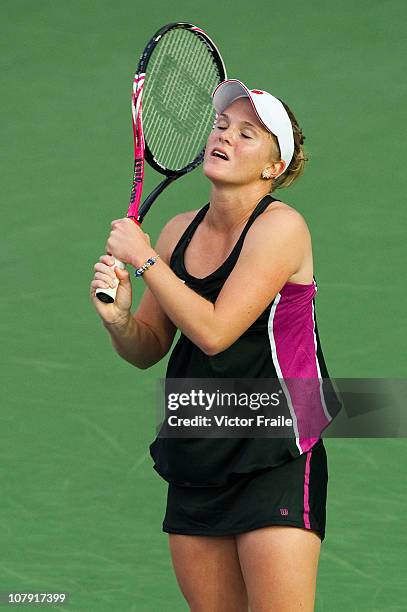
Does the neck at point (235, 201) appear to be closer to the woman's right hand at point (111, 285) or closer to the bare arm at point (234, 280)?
the bare arm at point (234, 280)

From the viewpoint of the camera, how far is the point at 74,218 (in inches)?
282

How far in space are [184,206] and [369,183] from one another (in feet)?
3.12

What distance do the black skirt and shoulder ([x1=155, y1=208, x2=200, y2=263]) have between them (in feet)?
2.23

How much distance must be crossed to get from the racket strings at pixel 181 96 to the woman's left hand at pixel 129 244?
635 mm

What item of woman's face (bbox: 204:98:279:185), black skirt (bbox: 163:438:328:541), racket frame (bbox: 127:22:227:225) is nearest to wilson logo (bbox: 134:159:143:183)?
racket frame (bbox: 127:22:227:225)

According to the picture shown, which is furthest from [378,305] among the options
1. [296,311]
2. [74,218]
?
[296,311]

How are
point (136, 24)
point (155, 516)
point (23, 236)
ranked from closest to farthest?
1. point (155, 516)
2. point (23, 236)
3. point (136, 24)

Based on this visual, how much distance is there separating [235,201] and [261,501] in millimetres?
833

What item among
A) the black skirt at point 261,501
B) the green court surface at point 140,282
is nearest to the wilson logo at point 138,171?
the black skirt at point 261,501

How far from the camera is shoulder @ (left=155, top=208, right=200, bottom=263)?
13.6ft

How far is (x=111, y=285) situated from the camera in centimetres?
384

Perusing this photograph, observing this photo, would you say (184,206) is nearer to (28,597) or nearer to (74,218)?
(74,218)

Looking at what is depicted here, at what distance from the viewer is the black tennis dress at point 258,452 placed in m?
3.85

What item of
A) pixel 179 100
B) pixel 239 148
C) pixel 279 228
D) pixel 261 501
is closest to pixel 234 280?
pixel 279 228
